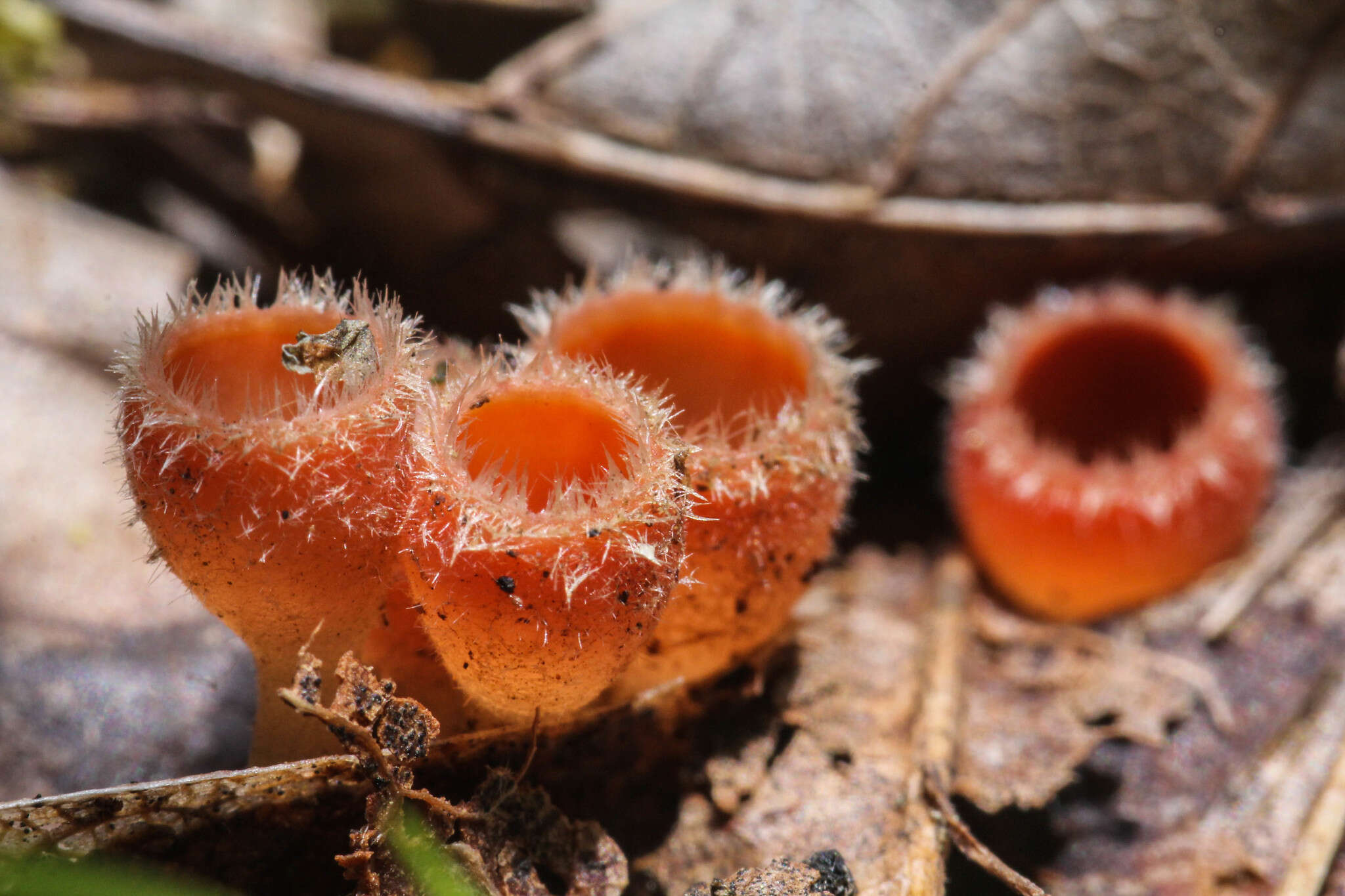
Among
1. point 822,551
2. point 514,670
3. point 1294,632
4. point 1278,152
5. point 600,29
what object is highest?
point 1278,152

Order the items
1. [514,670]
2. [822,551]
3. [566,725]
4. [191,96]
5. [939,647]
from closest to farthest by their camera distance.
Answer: [514,670]
[566,725]
[822,551]
[939,647]
[191,96]

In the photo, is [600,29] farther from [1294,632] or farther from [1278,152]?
[1294,632]

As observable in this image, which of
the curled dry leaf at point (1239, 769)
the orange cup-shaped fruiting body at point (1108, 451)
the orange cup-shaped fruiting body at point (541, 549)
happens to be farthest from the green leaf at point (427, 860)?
the orange cup-shaped fruiting body at point (1108, 451)

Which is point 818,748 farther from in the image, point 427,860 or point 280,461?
point 280,461

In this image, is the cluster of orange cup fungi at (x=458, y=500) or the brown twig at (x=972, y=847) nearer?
the cluster of orange cup fungi at (x=458, y=500)

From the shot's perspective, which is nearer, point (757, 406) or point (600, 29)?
point (757, 406)

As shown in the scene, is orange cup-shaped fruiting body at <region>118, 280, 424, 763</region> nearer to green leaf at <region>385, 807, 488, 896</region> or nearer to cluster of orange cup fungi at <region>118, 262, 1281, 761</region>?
cluster of orange cup fungi at <region>118, 262, 1281, 761</region>

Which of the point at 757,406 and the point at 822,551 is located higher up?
the point at 757,406

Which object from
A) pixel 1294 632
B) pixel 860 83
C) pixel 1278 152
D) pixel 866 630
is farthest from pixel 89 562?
pixel 1278 152

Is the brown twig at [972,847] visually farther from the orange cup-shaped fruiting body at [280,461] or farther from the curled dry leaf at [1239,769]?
the orange cup-shaped fruiting body at [280,461]
